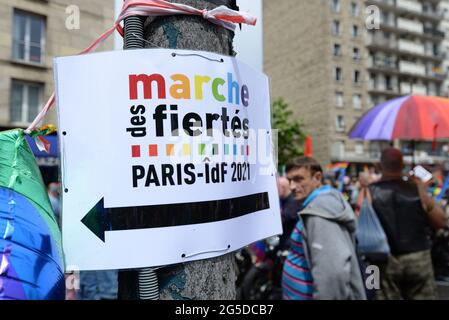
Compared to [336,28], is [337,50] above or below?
below

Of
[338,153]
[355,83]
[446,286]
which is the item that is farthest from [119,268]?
[355,83]

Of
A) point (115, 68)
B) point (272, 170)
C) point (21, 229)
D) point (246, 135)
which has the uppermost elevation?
point (115, 68)

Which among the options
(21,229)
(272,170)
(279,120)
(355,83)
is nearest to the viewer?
(21,229)

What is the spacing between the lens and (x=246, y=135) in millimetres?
1282

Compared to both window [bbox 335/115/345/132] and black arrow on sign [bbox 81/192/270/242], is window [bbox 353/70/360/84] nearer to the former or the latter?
window [bbox 335/115/345/132]

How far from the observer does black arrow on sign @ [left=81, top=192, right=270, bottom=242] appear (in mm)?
1031

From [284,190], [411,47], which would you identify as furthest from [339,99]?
[284,190]

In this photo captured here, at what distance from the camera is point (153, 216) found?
1057 mm

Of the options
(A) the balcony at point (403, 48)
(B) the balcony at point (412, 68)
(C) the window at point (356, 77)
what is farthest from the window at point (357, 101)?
(B) the balcony at point (412, 68)

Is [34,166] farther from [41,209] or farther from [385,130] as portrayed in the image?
[385,130]

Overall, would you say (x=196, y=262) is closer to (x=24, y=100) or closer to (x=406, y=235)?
(x=406, y=235)

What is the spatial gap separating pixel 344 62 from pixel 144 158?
39630mm

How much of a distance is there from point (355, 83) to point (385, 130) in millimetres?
37352

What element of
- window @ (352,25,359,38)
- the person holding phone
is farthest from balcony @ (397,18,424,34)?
the person holding phone
